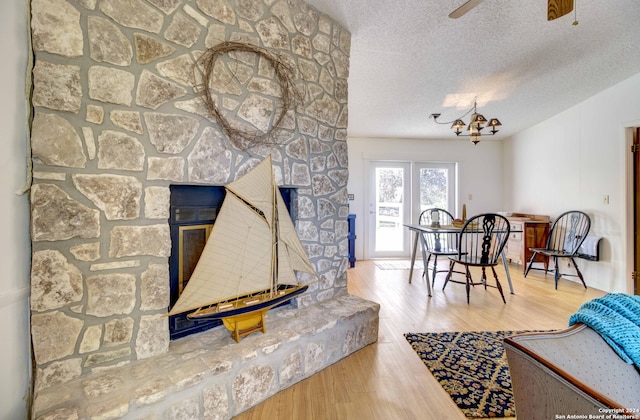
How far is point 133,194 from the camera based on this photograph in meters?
1.37

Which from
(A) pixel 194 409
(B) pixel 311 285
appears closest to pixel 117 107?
(A) pixel 194 409

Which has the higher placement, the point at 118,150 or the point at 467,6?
the point at 467,6

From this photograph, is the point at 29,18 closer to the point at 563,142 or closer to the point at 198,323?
the point at 198,323

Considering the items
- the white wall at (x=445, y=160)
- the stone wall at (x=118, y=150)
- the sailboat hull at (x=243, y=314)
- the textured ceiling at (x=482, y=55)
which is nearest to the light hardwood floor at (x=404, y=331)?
the sailboat hull at (x=243, y=314)

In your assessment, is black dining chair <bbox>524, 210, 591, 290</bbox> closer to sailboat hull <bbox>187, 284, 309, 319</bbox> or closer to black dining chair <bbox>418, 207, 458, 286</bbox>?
black dining chair <bbox>418, 207, 458, 286</bbox>

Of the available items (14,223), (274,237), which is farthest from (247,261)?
(14,223)

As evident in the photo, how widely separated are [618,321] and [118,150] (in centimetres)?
191

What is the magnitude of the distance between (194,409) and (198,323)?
1.62 feet

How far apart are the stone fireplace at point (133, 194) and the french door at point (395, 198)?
136 inches

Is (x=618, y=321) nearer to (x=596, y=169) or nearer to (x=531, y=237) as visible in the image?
(x=596, y=169)

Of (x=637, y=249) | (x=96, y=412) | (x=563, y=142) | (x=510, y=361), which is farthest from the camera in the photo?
(x=563, y=142)

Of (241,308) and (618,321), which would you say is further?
(241,308)

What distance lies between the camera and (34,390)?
3.76 feet

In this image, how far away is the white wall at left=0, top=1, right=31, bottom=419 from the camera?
3.58 feet
